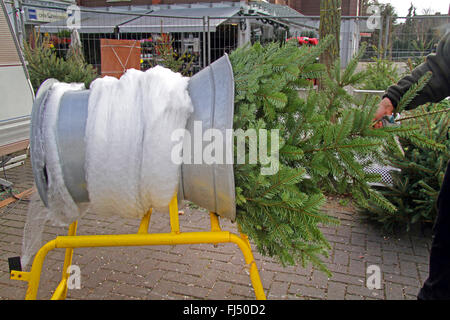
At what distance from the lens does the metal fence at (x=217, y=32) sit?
23.0 ft

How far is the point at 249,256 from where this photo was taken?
206 centimetres

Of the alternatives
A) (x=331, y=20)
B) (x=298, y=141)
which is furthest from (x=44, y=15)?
(x=298, y=141)

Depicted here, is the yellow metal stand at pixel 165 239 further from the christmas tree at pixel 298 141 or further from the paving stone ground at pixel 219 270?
the paving stone ground at pixel 219 270

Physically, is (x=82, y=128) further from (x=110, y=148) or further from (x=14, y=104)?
(x=14, y=104)

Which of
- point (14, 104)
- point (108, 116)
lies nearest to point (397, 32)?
point (14, 104)

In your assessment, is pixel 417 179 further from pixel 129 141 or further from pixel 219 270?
pixel 129 141

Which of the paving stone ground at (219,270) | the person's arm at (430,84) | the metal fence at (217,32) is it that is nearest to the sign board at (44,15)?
the metal fence at (217,32)

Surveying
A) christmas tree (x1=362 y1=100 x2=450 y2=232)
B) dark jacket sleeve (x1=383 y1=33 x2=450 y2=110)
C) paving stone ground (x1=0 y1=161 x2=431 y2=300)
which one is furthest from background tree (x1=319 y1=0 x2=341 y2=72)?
dark jacket sleeve (x1=383 y1=33 x2=450 y2=110)

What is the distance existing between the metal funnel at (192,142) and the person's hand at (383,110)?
83cm

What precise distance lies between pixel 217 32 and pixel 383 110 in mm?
7027

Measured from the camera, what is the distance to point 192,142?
186 centimetres

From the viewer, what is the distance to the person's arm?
Answer: 2.13m

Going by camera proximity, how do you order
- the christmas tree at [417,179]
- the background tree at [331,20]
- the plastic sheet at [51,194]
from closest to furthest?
the plastic sheet at [51,194], the christmas tree at [417,179], the background tree at [331,20]

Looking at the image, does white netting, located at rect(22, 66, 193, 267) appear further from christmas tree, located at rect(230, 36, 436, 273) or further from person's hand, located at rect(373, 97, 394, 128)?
person's hand, located at rect(373, 97, 394, 128)
